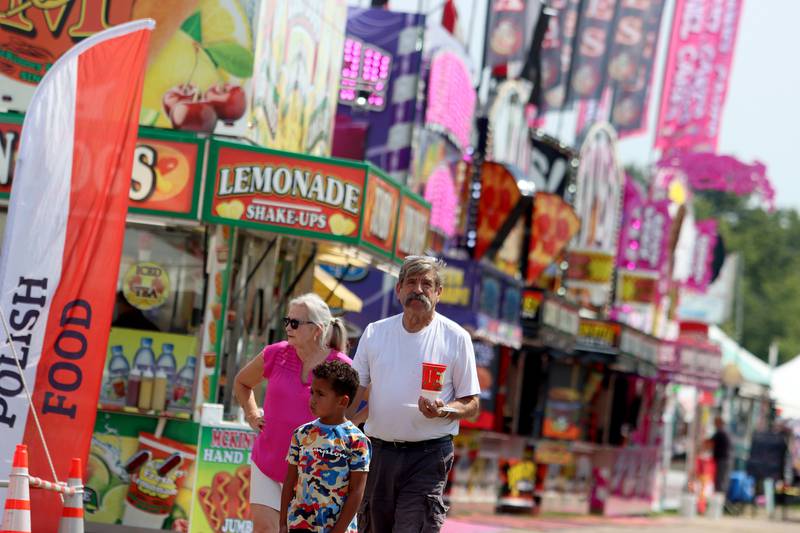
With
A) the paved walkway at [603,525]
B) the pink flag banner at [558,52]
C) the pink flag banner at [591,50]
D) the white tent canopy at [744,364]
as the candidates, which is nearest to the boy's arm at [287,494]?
the paved walkway at [603,525]

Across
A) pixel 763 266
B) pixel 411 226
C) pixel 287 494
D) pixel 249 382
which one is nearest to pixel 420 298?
pixel 287 494

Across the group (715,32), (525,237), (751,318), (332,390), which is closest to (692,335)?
(715,32)

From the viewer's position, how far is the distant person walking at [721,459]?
33.3 meters

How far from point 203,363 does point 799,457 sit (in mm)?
32878

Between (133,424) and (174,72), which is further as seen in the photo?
(174,72)

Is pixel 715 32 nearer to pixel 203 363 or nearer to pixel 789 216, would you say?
pixel 203 363

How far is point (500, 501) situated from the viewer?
75.8ft

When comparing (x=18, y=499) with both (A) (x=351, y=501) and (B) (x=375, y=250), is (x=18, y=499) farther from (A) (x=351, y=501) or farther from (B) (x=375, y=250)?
(B) (x=375, y=250)

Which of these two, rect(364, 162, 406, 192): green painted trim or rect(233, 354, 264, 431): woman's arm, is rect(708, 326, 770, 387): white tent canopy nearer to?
rect(364, 162, 406, 192): green painted trim

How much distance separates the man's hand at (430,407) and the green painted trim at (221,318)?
19.5 feet

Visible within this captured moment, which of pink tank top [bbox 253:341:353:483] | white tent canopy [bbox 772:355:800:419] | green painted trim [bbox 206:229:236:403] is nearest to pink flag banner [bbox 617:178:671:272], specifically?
white tent canopy [bbox 772:355:800:419]

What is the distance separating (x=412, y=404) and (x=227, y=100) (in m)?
6.26

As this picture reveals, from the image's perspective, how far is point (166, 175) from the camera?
42.6 feet

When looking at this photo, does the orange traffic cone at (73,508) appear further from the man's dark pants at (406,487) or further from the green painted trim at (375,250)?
the green painted trim at (375,250)
